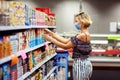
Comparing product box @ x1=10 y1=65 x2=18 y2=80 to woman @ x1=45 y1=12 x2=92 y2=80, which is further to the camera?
woman @ x1=45 y1=12 x2=92 y2=80

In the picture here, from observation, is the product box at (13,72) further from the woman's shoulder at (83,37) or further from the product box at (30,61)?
the woman's shoulder at (83,37)

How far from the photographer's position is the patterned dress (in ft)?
14.6

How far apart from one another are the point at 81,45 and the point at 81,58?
0.79 feet

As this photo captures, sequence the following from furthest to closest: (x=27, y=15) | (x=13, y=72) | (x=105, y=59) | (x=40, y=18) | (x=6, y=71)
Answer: (x=105, y=59)
(x=40, y=18)
(x=27, y=15)
(x=13, y=72)
(x=6, y=71)

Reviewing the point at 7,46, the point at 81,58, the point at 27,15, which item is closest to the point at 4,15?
the point at 7,46

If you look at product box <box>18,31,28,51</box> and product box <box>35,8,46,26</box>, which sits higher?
product box <box>35,8,46,26</box>

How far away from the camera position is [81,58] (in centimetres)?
454

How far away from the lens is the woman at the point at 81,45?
4.45m

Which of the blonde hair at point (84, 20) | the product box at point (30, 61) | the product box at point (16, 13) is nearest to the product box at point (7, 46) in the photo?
the product box at point (16, 13)

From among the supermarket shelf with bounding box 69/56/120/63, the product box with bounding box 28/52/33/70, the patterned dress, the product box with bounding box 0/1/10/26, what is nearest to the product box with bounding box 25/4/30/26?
the product box with bounding box 28/52/33/70

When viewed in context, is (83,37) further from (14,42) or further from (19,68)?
(14,42)

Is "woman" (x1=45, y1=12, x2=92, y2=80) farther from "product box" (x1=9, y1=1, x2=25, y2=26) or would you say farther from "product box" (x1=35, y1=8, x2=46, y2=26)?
"product box" (x1=9, y1=1, x2=25, y2=26)

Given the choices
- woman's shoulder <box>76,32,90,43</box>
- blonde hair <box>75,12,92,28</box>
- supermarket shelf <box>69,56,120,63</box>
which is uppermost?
blonde hair <box>75,12,92,28</box>

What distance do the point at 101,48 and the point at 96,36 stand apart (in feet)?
1.69
